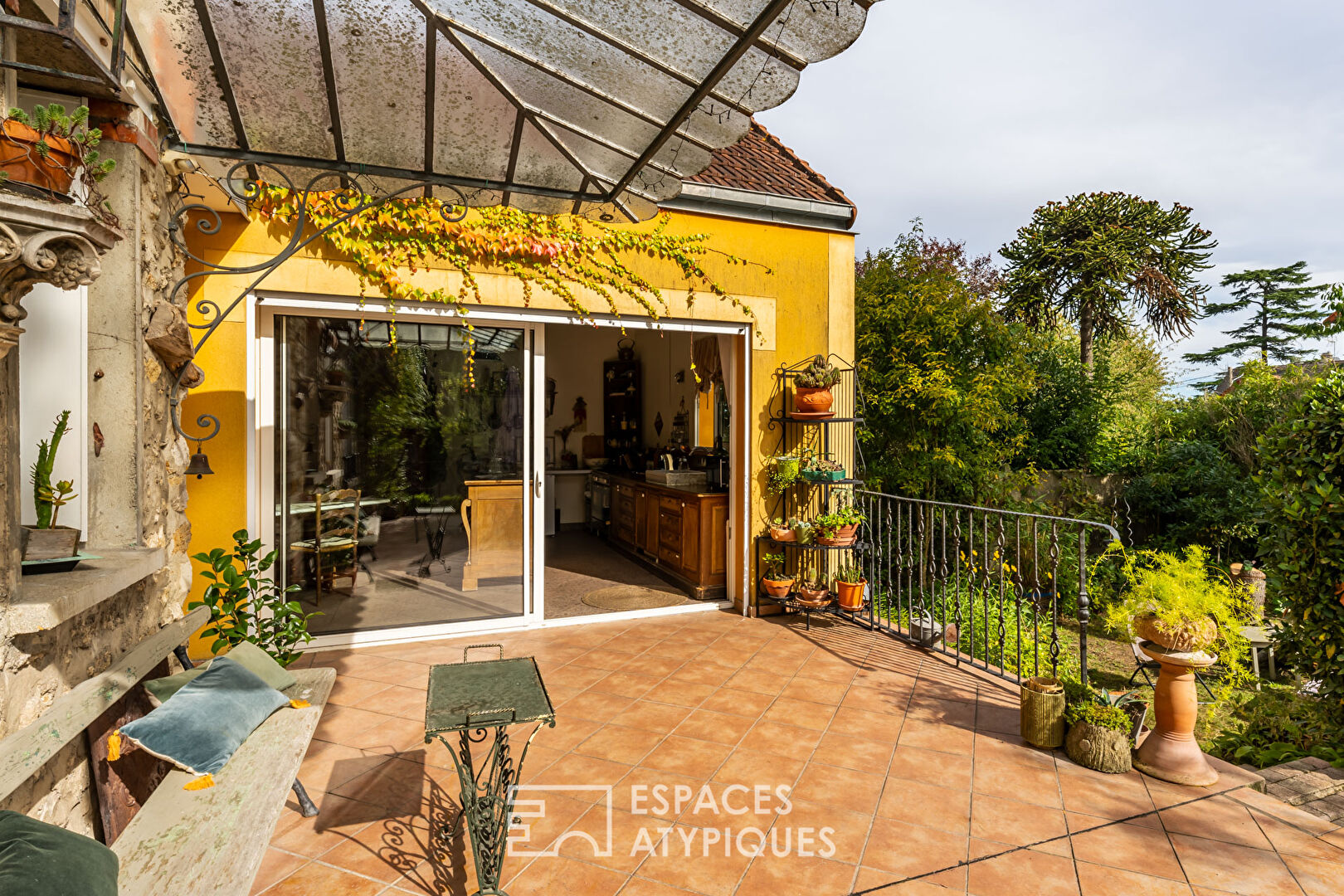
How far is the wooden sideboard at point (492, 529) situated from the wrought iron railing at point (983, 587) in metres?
2.54

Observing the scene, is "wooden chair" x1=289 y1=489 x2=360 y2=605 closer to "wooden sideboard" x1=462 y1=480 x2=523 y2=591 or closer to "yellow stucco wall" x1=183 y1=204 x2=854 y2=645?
"yellow stucco wall" x1=183 y1=204 x2=854 y2=645

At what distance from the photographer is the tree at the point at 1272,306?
969 inches

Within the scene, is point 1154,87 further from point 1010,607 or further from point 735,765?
point 735,765

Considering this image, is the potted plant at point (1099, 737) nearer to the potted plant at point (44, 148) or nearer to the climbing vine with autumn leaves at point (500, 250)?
the climbing vine with autumn leaves at point (500, 250)

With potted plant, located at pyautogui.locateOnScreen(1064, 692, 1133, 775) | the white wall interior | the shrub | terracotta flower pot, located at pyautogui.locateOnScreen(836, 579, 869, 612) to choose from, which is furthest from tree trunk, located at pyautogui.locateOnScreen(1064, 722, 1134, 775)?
the white wall interior

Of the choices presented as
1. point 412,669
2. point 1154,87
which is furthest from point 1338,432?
point 1154,87

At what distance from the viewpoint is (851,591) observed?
4.70m

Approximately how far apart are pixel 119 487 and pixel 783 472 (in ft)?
12.5

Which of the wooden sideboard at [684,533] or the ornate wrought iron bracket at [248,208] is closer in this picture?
the ornate wrought iron bracket at [248,208]

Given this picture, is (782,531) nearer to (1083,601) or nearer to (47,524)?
(1083,601)

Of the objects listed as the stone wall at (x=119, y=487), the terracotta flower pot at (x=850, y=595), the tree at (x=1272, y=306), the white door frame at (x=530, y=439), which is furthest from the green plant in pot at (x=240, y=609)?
the tree at (x=1272, y=306)

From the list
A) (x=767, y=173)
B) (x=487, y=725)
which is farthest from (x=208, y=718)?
(x=767, y=173)

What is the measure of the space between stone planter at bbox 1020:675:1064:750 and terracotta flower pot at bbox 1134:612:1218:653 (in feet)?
1.56

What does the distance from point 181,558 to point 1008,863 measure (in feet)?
11.1
